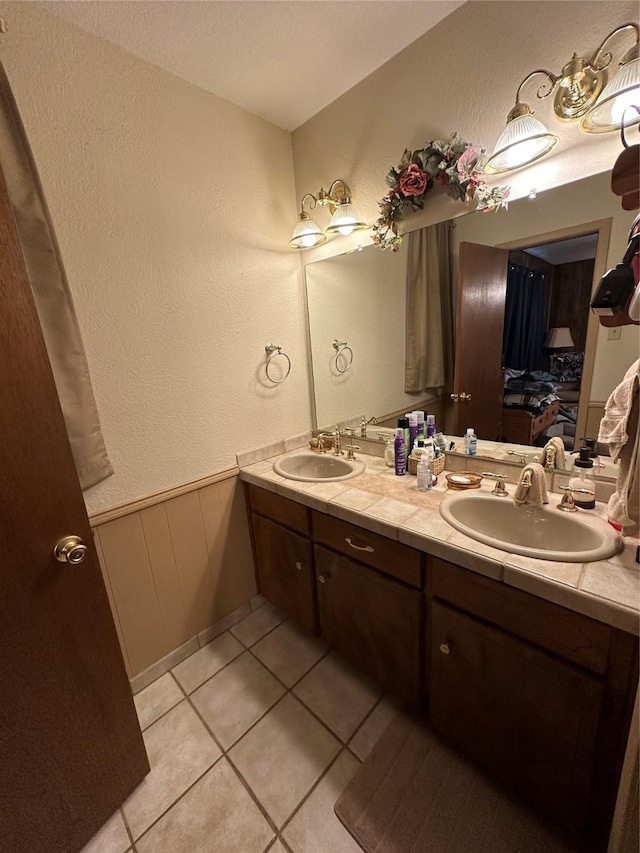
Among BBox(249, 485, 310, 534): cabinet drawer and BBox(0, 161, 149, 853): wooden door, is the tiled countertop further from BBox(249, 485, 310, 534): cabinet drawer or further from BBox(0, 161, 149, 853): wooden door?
BBox(0, 161, 149, 853): wooden door

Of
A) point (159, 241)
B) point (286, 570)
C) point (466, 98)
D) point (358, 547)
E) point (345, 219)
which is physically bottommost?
point (286, 570)

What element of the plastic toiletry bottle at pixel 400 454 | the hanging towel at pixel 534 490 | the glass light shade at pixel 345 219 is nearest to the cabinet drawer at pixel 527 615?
the hanging towel at pixel 534 490

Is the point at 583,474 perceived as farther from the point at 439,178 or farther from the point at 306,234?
the point at 306,234

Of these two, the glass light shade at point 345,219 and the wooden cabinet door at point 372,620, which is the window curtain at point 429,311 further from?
the wooden cabinet door at point 372,620

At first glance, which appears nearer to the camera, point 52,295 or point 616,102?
point 616,102

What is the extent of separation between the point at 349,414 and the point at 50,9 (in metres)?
1.85

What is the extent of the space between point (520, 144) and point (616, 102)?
0.23 meters

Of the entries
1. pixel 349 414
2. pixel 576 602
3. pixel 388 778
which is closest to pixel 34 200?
pixel 349 414

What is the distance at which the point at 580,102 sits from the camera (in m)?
1.02

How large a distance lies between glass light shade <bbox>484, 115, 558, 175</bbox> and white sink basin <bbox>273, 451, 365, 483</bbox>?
50.3 inches

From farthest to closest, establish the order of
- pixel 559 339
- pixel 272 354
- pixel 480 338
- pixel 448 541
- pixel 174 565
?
1. pixel 272 354
2. pixel 174 565
3. pixel 480 338
4. pixel 559 339
5. pixel 448 541

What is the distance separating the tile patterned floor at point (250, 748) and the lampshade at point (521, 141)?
208 centimetres

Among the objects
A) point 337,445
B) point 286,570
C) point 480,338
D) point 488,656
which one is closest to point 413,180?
point 480,338

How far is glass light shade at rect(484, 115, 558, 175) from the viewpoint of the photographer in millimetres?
1040
